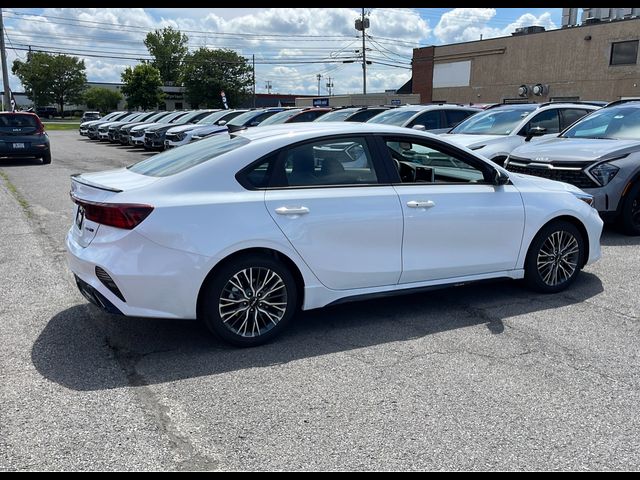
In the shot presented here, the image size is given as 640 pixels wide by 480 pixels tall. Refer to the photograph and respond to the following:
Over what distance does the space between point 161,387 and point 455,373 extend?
76.6 inches

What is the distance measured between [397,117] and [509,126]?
295 centimetres

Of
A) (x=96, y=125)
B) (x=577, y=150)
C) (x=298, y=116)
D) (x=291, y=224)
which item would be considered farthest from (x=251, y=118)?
(x=96, y=125)

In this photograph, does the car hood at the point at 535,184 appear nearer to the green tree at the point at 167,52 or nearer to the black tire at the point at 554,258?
the black tire at the point at 554,258

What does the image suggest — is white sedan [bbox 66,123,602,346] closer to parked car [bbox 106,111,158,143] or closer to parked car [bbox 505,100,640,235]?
parked car [bbox 505,100,640,235]

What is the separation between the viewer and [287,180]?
440cm

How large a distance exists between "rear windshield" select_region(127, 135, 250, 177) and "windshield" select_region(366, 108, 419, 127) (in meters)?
8.06

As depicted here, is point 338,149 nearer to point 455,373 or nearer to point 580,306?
point 455,373

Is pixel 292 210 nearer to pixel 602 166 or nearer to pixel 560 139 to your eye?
pixel 602 166

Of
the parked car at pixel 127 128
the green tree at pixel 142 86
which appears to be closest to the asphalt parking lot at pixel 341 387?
the parked car at pixel 127 128

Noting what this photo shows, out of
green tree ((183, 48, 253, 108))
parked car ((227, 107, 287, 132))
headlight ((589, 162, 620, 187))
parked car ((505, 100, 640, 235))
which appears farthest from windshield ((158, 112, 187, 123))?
green tree ((183, 48, 253, 108))

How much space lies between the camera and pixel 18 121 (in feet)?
58.4

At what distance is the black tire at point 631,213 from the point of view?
7.87 metres

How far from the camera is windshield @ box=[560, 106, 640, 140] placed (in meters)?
8.59

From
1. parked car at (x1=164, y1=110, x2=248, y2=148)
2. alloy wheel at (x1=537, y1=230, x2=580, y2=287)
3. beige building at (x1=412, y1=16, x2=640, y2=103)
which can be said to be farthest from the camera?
beige building at (x1=412, y1=16, x2=640, y2=103)
